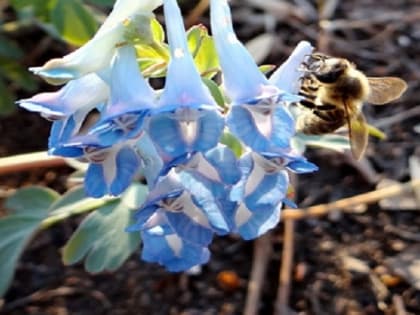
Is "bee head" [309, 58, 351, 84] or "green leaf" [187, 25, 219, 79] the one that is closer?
"green leaf" [187, 25, 219, 79]

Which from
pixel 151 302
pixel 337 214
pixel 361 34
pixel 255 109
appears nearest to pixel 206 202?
pixel 255 109

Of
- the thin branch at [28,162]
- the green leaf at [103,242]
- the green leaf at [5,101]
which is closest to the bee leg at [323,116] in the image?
the green leaf at [103,242]

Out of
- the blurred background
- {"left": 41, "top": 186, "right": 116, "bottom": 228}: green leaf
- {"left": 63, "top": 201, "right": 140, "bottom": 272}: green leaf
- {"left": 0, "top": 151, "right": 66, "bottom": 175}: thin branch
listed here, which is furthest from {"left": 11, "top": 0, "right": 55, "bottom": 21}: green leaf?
{"left": 63, "top": 201, "right": 140, "bottom": 272}: green leaf

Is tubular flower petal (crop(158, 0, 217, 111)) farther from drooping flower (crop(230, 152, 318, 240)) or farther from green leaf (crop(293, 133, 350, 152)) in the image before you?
green leaf (crop(293, 133, 350, 152))

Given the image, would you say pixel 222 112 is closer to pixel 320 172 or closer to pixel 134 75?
pixel 134 75

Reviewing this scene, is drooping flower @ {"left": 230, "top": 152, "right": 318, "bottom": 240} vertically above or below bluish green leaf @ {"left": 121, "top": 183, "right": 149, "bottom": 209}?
above

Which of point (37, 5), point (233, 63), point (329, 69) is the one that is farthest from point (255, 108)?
point (37, 5)
